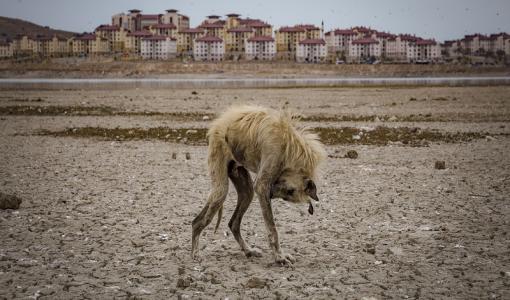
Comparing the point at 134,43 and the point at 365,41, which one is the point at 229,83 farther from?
the point at 134,43

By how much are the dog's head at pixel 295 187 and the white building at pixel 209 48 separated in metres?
175

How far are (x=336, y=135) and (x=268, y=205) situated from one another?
38.3 ft

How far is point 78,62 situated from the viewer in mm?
147750

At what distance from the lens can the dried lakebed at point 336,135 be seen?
1600 cm

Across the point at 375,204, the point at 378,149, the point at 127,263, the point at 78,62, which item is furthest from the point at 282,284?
the point at 78,62

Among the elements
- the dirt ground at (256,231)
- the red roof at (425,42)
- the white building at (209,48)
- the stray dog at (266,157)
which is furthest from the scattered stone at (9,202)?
the red roof at (425,42)

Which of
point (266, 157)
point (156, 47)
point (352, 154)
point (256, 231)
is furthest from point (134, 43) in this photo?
point (266, 157)

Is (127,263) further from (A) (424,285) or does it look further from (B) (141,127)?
(B) (141,127)

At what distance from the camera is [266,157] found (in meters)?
5.55

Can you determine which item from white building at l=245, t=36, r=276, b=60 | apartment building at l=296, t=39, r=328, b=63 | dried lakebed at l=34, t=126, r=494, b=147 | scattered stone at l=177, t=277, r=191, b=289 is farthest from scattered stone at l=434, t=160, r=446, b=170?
white building at l=245, t=36, r=276, b=60

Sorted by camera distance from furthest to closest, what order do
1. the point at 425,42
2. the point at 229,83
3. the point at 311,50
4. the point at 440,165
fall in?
1. the point at 425,42
2. the point at 311,50
3. the point at 229,83
4. the point at 440,165

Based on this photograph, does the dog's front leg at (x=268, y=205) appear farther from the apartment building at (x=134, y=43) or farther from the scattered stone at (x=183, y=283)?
the apartment building at (x=134, y=43)

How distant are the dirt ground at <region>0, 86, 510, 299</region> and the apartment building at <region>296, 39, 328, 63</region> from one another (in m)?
165

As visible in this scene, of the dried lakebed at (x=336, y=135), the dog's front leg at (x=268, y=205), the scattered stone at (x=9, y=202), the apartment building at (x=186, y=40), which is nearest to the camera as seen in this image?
the dog's front leg at (x=268, y=205)
